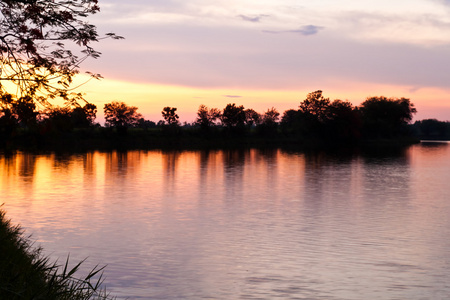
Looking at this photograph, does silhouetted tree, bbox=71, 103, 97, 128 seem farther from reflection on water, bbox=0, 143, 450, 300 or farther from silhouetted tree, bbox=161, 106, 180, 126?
silhouetted tree, bbox=161, 106, 180, 126

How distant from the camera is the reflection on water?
52.5 ft

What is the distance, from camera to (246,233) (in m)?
23.5

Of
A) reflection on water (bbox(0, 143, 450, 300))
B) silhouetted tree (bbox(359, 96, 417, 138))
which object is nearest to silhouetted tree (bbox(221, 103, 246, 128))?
silhouetted tree (bbox(359, 96, 417, 138))

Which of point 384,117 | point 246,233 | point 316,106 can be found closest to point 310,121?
point 316,106

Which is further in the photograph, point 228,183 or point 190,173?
point 190,173

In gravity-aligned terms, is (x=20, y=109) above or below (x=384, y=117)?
below

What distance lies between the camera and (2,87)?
12.1 metres

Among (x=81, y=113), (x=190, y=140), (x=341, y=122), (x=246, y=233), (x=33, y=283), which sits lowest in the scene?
(x=246, y=233)

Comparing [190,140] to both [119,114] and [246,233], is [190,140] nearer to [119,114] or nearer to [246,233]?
[119,114]

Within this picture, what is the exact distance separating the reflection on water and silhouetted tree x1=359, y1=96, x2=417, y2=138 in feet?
357

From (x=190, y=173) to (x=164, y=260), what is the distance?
3402 centimetres

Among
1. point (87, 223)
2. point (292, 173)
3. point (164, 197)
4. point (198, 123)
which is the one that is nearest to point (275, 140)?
point (198, 123)

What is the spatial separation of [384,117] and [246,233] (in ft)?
481

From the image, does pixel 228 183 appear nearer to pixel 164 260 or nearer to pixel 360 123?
pixel 164 260
